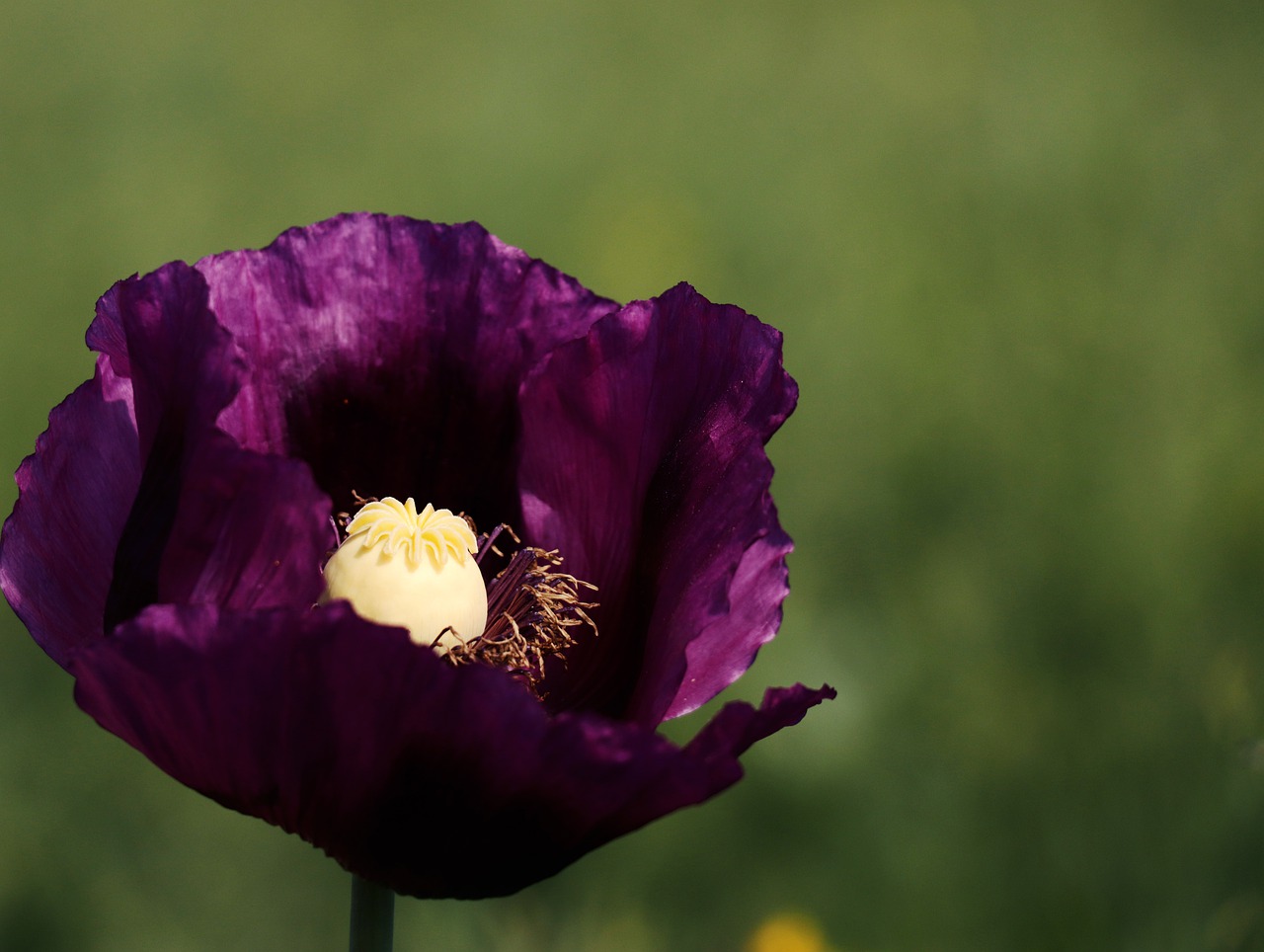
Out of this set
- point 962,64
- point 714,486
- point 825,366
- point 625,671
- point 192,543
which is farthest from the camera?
point 962,64

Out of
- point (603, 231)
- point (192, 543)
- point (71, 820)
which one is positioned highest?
point (603, 231)

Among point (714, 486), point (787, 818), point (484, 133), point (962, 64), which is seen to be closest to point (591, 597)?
point (714, 486)

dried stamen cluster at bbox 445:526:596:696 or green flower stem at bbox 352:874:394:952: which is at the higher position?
dried stamen cluster at bbox 445:526:596:696

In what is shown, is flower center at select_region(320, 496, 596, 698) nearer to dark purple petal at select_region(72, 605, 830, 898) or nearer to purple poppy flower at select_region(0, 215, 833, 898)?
purple poppy flower at select_region(0, 215, 833, 898)

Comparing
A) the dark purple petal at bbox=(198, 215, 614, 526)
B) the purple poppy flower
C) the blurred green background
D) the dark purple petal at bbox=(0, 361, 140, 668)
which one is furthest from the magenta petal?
the blurred green background

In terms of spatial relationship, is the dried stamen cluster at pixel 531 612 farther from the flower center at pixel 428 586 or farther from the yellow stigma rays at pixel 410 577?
the yellow stigma rays at pixel 410 577

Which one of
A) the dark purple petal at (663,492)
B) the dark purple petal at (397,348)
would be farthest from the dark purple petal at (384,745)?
the dark purple petal at (397,348)

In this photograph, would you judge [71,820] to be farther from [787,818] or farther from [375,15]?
[375,15]
